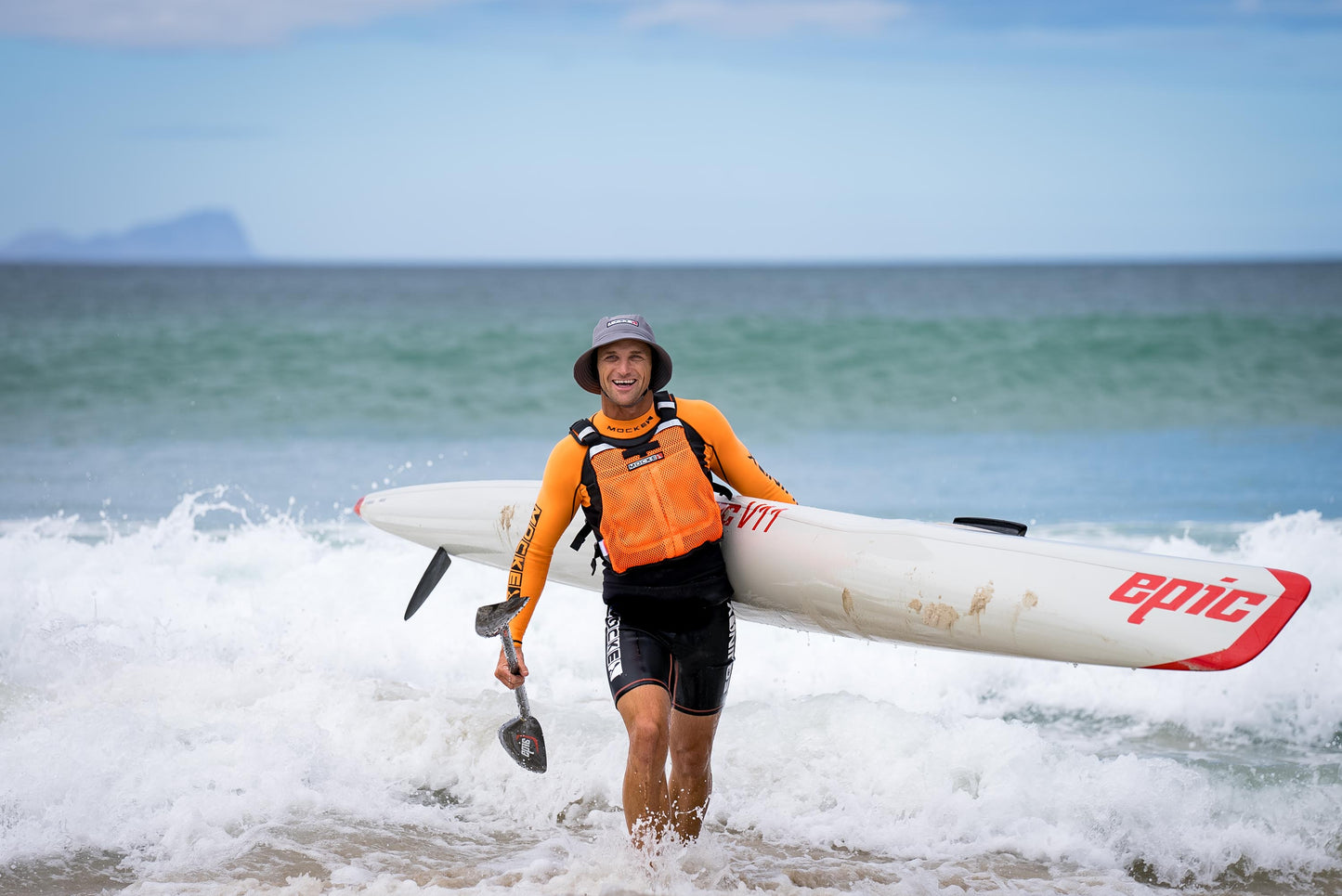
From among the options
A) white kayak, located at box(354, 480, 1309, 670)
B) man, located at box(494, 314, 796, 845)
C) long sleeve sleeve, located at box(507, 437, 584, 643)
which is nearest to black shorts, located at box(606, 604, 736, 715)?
man, located at box(494, 314, 796, 845)

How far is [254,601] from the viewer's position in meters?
6.23

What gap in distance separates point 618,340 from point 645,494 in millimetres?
416

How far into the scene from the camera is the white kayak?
2959mm

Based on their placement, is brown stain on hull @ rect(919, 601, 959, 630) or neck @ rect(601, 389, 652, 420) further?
brown stain on hull @ rect(919, 601, 959, 630)

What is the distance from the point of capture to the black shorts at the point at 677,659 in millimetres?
3102

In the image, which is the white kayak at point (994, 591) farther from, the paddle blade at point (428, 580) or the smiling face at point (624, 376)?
the paddle blade at point (428, 580)

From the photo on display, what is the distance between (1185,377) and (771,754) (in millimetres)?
13637

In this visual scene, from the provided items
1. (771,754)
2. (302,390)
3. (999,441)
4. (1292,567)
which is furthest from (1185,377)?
(771,754)

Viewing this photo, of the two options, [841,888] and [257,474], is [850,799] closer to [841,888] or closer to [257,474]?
[841,888]

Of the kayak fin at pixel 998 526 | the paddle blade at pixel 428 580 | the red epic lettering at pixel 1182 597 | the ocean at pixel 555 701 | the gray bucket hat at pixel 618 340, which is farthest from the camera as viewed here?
the paddle blade at pixel 428 580

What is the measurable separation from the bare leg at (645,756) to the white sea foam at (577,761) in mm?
181

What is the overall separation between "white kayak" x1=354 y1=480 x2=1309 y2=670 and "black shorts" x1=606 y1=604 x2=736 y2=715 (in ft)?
1.17

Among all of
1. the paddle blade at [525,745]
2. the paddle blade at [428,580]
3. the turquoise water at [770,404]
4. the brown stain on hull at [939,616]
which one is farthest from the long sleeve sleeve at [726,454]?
the turquoise water at [770,404]

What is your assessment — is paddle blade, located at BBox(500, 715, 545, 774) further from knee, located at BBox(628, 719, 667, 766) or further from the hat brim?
the hat brim
